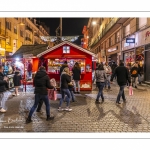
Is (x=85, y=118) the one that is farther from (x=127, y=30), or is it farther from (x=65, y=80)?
(x=127, y=30)

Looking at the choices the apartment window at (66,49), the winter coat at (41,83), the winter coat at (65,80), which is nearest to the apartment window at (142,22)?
the apartment window at (66,49)

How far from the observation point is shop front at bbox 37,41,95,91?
12.3m

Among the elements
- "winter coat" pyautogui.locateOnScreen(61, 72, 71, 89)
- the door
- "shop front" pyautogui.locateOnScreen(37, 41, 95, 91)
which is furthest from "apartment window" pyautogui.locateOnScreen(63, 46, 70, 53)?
the door

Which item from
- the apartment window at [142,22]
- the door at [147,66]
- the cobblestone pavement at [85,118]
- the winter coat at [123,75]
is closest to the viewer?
the cobblestone pavement at [85,118]

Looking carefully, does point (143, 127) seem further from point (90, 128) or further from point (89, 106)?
point (89, 106)

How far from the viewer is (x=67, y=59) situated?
40.8 ft

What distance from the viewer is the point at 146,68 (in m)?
15.8

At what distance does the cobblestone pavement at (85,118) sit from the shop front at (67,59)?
10.8ft

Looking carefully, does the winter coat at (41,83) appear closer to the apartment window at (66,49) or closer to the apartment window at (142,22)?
the apartment window at (66,49)

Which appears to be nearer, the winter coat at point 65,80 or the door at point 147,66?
the winter coat at point 65,80

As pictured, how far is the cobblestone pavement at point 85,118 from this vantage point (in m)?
5.73

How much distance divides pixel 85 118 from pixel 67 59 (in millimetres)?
6248

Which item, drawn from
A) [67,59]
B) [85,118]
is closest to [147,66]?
[67,59]
